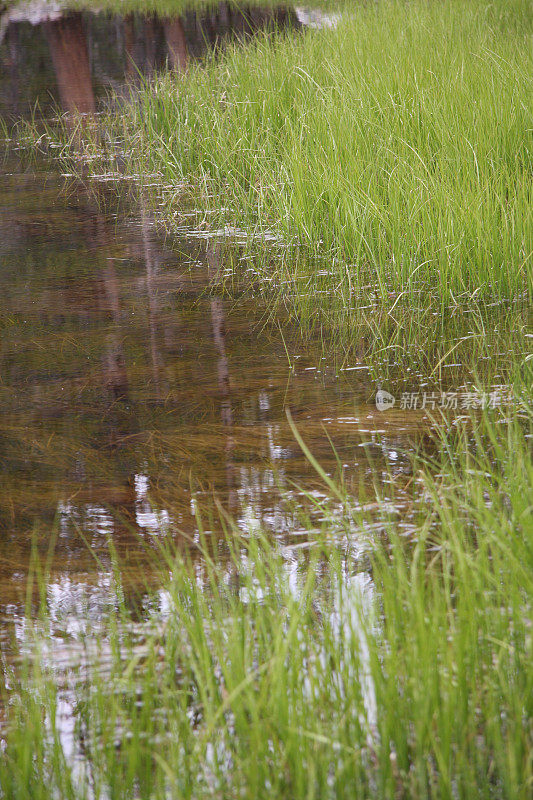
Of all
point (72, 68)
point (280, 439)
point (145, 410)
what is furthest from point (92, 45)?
point (280, 439)

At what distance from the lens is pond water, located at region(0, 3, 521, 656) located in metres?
2.31

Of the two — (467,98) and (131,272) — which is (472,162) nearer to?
(467,98)

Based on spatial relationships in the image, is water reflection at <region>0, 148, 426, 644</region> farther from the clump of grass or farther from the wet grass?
the clump of grass

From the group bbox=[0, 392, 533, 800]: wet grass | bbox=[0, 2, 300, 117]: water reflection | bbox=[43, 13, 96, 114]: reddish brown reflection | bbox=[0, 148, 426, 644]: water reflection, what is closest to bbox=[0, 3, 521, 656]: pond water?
bbox=[0, 148, 426, 644]: water reflection

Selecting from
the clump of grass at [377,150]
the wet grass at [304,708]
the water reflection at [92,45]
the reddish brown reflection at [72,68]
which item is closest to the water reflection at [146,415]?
the wet grass at [304,708]

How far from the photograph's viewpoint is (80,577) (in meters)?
2.12

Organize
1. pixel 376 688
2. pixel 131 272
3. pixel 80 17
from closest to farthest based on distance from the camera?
pixel 376 688 < pixel 131 272 < pixel 80 17

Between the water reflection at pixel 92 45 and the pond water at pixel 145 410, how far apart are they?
4.17 metres

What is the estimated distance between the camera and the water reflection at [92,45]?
11500 mm

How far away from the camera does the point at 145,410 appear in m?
3.04

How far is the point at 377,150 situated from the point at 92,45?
1390cm

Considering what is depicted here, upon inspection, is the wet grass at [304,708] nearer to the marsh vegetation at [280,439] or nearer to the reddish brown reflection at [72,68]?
the marsh vegetation at [280,439]

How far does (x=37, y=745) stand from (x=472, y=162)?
148 inches

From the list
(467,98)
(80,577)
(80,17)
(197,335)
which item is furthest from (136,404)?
(80,17)
